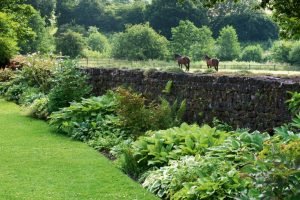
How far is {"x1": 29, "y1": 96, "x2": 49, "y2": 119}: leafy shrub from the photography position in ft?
45.6

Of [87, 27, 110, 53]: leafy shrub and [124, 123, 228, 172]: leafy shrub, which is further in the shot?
[87, 27, 110, 53]: leafy shrub

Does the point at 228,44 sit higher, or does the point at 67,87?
the point at 228,44

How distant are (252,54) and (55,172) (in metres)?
62.2

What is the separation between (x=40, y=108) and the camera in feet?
46.4

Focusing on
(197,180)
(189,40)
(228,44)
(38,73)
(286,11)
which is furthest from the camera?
(228,44)

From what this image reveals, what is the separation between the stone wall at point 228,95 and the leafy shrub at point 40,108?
9.75ft

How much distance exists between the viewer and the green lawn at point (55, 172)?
22.1 ft

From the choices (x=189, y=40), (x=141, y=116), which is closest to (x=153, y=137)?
(x=141, y=116)

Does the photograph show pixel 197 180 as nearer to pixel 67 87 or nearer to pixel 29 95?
pixel 67 87

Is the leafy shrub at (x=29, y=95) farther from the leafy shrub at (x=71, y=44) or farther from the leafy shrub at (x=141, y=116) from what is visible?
the leafy shrub at (x=71, y=44)

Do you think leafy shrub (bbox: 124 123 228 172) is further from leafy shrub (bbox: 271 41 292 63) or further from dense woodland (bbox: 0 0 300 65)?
leafy shrub (bbox: 271 41 292 63)

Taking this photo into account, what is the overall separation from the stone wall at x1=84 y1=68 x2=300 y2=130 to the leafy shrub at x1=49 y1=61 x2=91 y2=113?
214cm

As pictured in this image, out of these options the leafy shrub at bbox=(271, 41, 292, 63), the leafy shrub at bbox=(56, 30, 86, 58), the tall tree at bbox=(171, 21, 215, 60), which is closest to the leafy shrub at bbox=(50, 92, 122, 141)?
the leafy shrub at bbox=(56, 30, 86, 58)

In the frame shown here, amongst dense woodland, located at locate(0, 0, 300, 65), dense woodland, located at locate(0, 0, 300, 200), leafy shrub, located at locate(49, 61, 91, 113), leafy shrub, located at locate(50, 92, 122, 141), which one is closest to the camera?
dense woodland, located at locate(0, 0, 300, 200)
